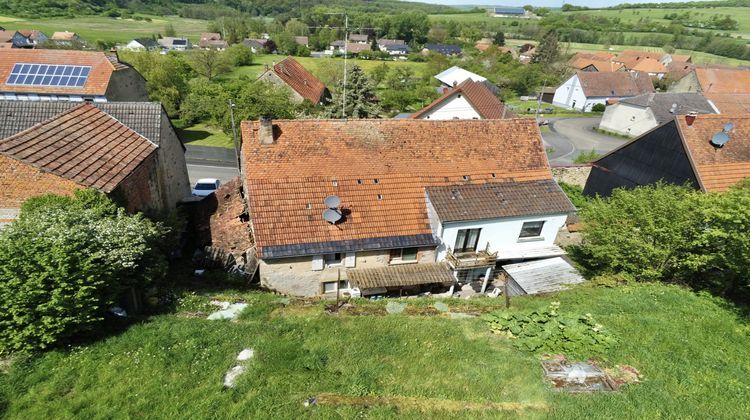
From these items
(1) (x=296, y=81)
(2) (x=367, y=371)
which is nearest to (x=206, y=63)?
(1) (x=296, y=81)

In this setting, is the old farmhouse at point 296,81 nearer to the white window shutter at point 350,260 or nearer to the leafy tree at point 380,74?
the leafy tree at point 380,74

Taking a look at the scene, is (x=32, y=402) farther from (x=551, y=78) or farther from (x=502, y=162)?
(x=551, y=78)

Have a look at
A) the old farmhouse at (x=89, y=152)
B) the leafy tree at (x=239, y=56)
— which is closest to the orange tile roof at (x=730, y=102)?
the old farmhouse at (x=89, y=152)

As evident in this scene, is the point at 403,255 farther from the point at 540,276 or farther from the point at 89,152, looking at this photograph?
the point at 89,152

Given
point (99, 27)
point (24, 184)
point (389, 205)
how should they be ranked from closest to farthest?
1. point (24, 184)
2. point (389, 205)
3. point (99, 27)

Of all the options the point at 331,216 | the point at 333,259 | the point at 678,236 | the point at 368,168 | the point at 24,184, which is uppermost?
the point at 24,184

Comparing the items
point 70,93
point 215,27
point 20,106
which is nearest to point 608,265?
point 20,106

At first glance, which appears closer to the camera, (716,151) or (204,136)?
(716,151)

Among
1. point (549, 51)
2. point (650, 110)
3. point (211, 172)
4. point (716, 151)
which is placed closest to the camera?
point (716, 151)
